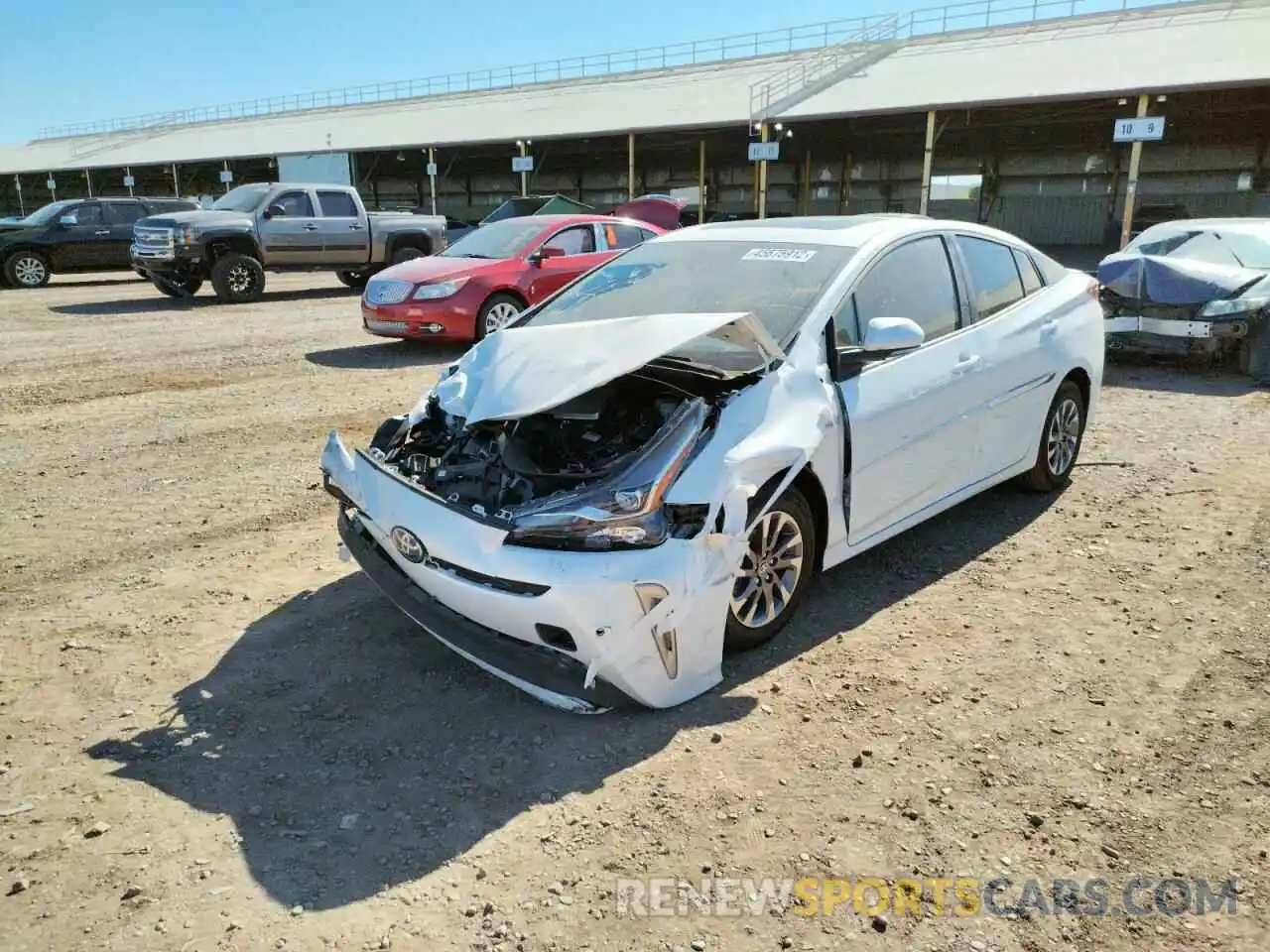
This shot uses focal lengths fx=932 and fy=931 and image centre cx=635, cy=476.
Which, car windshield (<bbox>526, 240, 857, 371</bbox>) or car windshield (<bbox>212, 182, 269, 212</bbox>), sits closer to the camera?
car windshield (<bbox>526, 240, 857, 371</bbox>)

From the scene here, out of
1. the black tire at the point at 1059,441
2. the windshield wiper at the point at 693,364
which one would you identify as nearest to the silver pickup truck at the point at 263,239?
the windshield wiper at the point at 693,364

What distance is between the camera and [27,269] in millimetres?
17781

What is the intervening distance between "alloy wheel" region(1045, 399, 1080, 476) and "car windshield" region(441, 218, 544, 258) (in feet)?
22.9

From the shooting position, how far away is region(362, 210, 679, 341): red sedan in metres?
10.2

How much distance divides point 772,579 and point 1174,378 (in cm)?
775

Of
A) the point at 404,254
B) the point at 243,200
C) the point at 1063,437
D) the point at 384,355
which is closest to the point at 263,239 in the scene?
the point at 243,200

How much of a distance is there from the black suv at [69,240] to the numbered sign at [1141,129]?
815 inches

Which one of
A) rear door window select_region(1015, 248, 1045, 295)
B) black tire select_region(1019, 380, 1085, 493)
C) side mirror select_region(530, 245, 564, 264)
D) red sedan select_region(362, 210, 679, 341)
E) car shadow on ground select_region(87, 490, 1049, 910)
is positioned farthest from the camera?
side mirror select_region(530, 245, 564, 264)

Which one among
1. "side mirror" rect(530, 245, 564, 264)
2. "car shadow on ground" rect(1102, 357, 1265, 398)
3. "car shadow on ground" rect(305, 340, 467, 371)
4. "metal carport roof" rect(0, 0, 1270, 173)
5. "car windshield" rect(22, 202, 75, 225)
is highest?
"metal carport roof" rect(0, 0, 1270, 173)

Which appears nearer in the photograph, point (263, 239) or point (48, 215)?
point (263, 239)

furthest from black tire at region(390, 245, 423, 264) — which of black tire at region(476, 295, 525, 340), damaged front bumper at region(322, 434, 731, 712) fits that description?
damaged front bumper at region(322, 434, 731, 712)

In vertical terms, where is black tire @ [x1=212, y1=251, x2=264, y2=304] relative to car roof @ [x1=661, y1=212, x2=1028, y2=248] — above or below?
below

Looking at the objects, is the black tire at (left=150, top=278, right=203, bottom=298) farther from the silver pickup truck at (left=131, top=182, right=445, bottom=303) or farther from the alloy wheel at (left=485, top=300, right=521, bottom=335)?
the alloy wheel at (left=485, top=300, right=521, bottom=335)

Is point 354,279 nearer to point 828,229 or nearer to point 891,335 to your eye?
point 828,229
